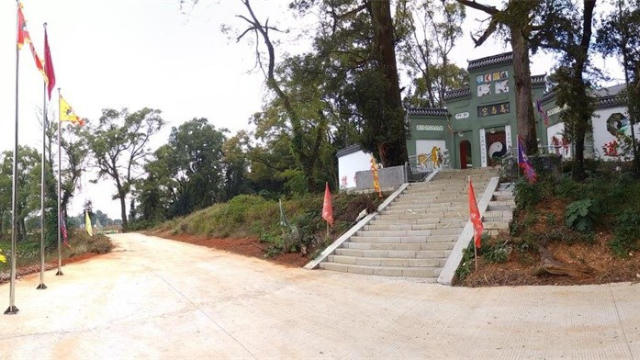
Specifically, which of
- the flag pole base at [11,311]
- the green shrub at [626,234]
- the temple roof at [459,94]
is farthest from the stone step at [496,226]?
the temple roof at [459,94]

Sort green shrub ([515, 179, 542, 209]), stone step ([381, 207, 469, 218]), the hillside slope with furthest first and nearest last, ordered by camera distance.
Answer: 1. the hillside slope
2. stone step ([381, 207, 469, 218])
3. green shrub ([515, 179, 542, 209])

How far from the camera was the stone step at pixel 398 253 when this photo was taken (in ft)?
30.2

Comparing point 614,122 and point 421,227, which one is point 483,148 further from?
point 421,227

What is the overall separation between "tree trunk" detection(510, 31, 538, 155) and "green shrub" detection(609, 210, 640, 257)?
6633 millimetres

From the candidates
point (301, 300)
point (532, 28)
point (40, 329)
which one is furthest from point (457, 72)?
point (40, 329)

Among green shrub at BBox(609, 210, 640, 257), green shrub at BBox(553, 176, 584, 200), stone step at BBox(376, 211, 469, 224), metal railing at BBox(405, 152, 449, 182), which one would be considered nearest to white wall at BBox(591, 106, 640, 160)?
metal railing at BBox(405, 152, 449, 182)

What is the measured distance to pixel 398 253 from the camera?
9.76 metres

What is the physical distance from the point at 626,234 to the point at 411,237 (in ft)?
14.2

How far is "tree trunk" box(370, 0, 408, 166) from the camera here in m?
15.8

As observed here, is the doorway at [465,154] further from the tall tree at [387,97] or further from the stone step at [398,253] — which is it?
the stone step at [398,253]

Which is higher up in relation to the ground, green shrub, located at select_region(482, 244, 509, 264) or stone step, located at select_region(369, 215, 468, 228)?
stone step, located at select_region(369, 215, 468, 228)

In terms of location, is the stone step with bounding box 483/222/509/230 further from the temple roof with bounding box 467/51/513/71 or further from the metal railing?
the temple roof with bounding box 467/51/513/71

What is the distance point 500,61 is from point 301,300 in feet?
66.3

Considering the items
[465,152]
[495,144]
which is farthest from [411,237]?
[465,152]
